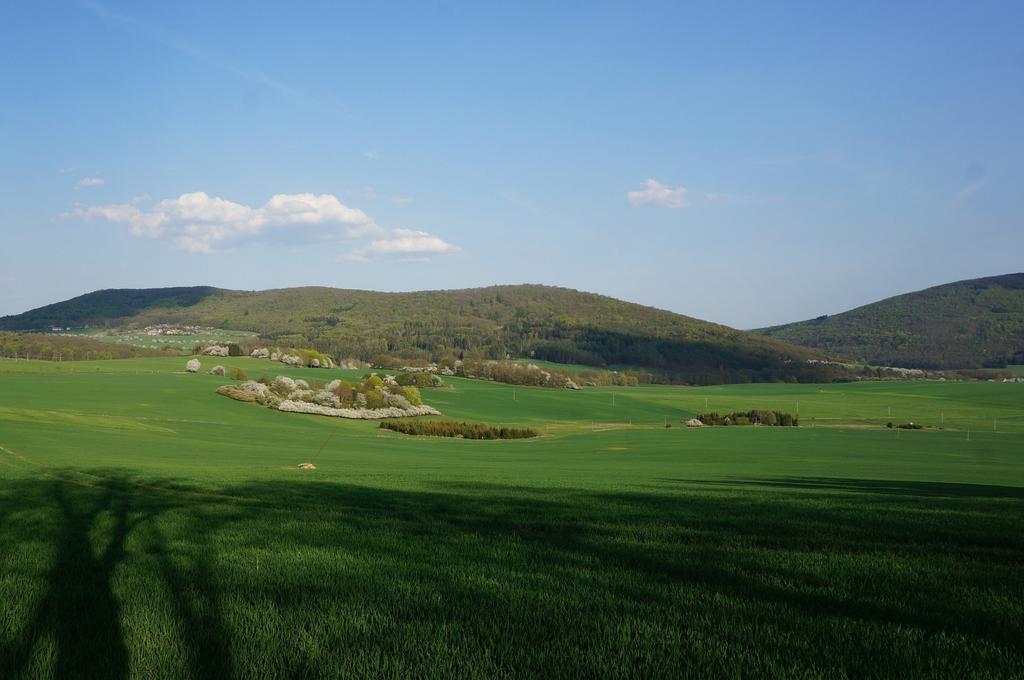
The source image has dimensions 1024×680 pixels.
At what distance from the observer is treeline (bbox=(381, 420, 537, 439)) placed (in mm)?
67812

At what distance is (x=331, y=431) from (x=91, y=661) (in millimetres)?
57856

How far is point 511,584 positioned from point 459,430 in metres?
63.0

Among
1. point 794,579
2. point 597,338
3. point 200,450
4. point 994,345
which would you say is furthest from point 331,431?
point 994,345

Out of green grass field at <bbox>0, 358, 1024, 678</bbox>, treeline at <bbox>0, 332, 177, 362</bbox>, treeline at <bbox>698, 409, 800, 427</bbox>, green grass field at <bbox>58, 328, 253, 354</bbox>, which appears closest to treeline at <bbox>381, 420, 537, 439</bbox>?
treeline at <bbox>698, 409, 800, 427</bbox>

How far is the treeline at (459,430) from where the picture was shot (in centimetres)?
6781

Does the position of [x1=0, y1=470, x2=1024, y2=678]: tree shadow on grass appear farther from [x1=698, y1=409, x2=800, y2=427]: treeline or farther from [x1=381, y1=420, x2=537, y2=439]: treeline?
[x1=698, y1=409, x2=800, y2=427]: treeline

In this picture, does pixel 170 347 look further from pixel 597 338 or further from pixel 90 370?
pixel 597 338

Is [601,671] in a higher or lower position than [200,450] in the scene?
higher

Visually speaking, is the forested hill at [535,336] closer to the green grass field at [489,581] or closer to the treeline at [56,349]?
the treeline at [56,349]

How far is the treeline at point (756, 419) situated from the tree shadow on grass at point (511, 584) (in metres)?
76.8

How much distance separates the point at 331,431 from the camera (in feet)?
201

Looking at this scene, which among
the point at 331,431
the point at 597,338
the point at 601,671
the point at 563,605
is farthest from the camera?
the point at 597,338

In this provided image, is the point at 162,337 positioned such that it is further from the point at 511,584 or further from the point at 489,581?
the point at 511,584

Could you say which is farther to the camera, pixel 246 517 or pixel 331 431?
pixel 331 431
